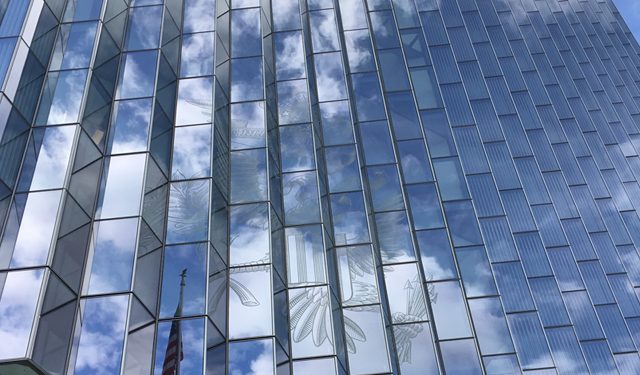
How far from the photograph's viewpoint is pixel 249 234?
23.5 meters

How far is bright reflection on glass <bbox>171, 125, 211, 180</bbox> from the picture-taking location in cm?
2367

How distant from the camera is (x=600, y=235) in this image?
3244 centimetres

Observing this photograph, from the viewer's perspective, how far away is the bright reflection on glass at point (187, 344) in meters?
19.2

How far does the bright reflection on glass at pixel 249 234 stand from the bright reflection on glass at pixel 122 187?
3.48 meters

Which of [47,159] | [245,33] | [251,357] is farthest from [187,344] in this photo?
[245,33]

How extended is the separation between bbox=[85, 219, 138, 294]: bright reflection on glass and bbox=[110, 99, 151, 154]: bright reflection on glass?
3059mm

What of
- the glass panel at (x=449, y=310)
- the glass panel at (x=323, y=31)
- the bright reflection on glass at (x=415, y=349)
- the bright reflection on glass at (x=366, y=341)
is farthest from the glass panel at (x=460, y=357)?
the glass panel at (x=323, y=31)

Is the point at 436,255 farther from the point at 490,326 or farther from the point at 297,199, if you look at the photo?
the point at 297,199

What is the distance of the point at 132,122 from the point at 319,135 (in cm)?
818

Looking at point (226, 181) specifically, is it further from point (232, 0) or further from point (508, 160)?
point (508, 160)

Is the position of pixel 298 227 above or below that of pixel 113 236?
below

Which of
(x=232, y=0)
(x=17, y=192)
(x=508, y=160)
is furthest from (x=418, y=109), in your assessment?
(x=17, y=192)

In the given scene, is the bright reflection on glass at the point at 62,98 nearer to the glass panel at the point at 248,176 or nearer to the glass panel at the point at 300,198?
the glass panel at the point at 248,176

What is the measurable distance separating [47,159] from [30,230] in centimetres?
276
